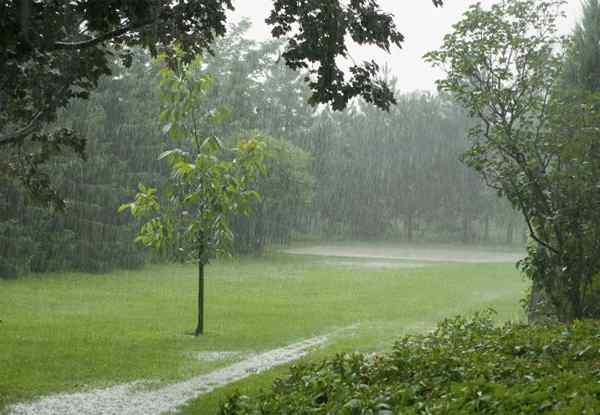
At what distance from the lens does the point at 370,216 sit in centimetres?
4572

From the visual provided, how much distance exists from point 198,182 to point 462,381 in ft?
27.3

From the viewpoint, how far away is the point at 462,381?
434 centimetres

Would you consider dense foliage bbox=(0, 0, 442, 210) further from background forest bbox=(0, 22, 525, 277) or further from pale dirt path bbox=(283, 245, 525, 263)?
pale dirt path bbox=(283, 245, 525, 263)

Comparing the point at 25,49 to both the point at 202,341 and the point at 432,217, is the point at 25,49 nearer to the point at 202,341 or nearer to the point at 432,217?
the point at 202,341

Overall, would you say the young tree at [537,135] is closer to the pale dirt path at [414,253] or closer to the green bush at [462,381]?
the green bush at [462,381]

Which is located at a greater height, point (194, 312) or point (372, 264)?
point (372, 264)

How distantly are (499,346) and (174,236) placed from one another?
26.0 feet

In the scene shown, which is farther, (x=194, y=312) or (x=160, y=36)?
(x=194, y=312)

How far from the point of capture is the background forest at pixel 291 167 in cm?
2406

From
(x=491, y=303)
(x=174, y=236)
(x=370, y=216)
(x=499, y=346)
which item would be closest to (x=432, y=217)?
(x=370, y=216)

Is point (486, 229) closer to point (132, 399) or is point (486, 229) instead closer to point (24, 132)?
point (132, 399)

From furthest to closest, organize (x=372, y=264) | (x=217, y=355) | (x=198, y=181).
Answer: (x=372, y=264) < (x=198, y=181) < (x=217, y=355)

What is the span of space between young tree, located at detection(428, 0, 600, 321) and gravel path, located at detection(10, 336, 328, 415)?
13.0ft

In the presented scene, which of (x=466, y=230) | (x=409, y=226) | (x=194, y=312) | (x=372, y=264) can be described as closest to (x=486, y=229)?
(x=466, y=230)
